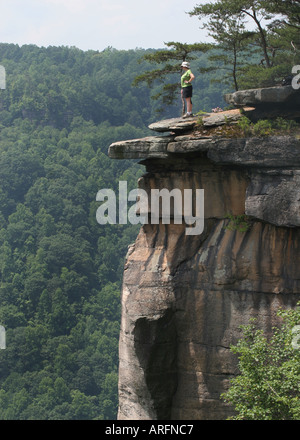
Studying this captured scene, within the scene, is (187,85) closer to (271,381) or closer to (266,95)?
(266,95)

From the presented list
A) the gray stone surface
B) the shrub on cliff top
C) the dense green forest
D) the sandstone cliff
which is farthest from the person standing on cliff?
the dense green forest

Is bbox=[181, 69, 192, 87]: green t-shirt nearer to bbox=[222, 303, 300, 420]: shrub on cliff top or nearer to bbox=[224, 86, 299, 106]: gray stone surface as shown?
bbox=[224, 86, 299, 106]: gray stone surface

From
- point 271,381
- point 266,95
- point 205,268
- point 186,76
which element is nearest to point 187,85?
point 186,76

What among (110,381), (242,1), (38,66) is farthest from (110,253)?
(242,1)

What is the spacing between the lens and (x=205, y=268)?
18391 mm

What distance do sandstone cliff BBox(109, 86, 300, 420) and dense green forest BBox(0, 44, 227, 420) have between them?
4521 centimetres

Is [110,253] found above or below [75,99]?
below

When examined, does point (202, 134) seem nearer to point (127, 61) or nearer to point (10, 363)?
point (10, 363)

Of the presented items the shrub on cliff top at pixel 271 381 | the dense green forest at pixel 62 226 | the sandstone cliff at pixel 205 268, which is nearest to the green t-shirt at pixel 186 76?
the sandstone cliff at pixel 205 268

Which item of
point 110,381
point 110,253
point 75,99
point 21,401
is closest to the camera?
point 21,401

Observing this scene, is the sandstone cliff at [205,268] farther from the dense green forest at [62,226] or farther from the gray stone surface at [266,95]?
the dense green forest at [62,226]

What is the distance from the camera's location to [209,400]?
1850 centimetres

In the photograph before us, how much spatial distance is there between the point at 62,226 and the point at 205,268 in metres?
71.6
